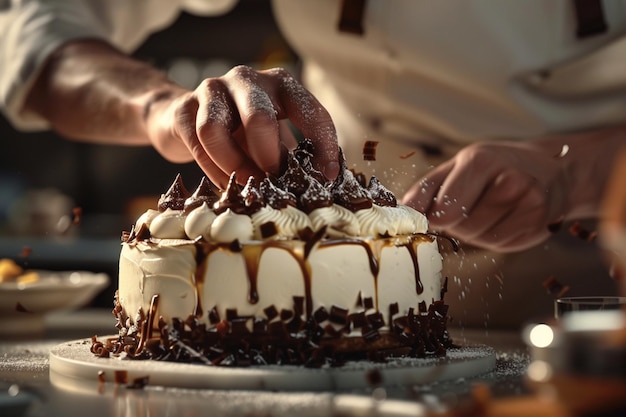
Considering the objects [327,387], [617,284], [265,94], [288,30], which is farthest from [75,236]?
[327,387]

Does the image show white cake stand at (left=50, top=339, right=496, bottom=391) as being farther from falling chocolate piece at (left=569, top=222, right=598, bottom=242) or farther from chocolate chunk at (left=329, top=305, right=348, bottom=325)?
falling chocolate piece at (left=569, top=222, right=598, bottom=242)

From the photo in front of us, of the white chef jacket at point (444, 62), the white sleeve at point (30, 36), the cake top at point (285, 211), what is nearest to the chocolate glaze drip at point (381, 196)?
the cake top at point (285, 211)

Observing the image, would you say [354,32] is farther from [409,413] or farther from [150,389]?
[409,413]

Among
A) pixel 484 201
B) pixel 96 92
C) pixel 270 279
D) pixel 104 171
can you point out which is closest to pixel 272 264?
pixel 270 279

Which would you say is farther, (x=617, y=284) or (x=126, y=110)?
(x=617, y=284)

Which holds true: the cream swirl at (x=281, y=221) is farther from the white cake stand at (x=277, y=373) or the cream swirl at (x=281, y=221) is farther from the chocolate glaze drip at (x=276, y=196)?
the white cake stand at (x=277, y=373)

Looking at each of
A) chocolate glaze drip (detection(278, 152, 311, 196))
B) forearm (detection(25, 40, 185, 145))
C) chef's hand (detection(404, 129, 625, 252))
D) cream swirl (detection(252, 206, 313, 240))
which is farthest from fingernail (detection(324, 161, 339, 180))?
forearm (detection(25, 40, 185, 145))

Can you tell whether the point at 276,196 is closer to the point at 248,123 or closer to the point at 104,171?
the point at 248,123
